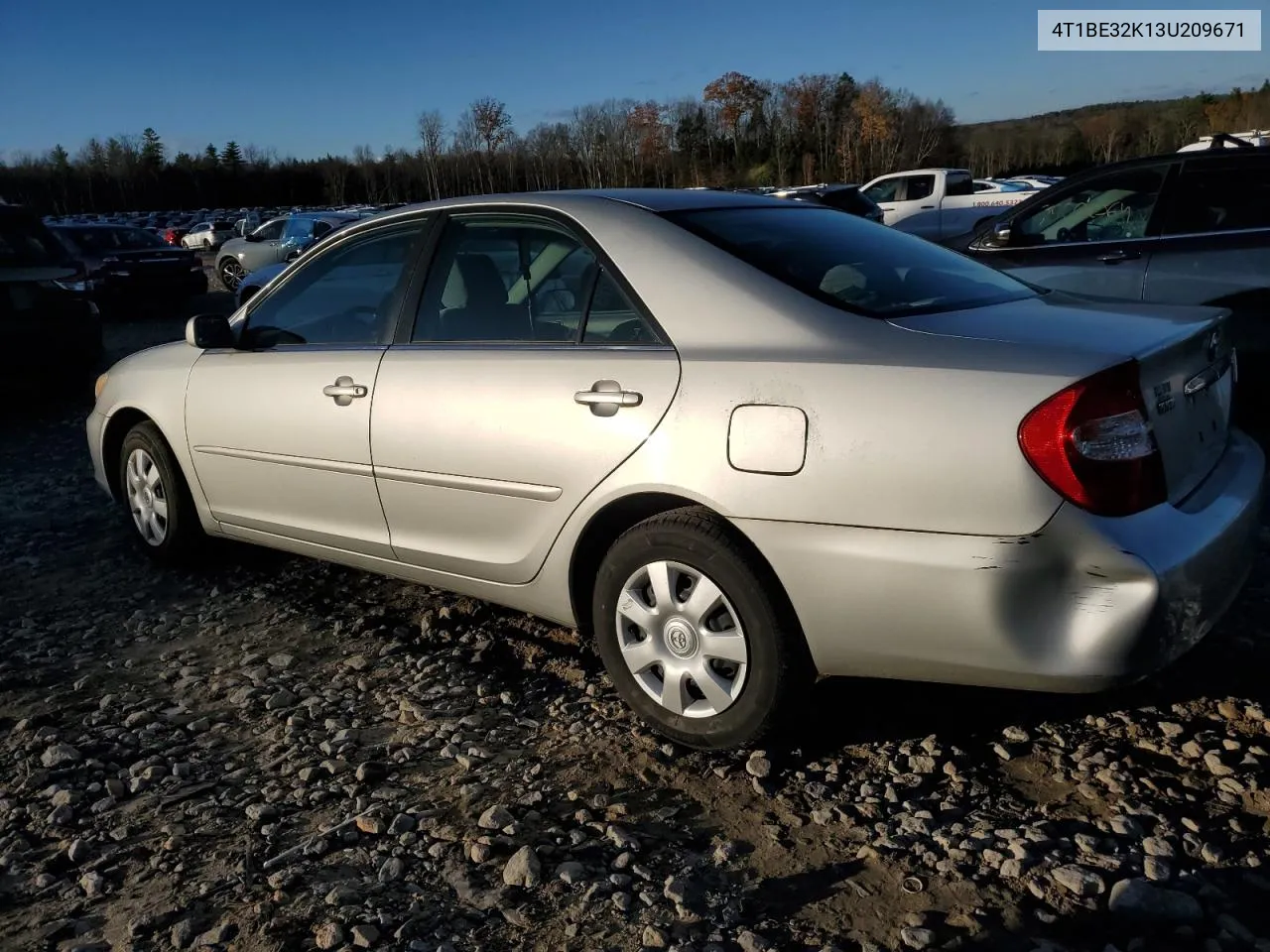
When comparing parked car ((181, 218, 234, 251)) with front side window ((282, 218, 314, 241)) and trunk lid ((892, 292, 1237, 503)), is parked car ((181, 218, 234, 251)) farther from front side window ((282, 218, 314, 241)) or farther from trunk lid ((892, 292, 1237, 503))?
trunk lid ((892, 292, 1237, 503))

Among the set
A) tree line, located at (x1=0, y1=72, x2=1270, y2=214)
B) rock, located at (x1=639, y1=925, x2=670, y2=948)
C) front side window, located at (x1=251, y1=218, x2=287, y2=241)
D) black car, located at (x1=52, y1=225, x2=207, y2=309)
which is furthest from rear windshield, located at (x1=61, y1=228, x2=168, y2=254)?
tree line, located at (x1=0, y1=72, x2=1270, y2=214)

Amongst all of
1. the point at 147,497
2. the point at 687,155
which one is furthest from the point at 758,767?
the point at 687,155

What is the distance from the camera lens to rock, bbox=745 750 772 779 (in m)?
2.80

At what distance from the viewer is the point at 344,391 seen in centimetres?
371

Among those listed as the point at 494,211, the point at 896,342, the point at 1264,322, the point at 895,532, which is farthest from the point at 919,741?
the point at 1264,322

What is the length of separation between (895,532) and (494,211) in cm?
192

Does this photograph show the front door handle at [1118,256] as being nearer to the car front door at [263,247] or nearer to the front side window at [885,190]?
the front side window at [885,190]

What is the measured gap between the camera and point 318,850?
8.32 feet

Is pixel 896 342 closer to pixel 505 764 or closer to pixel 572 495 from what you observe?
pixel 572 495

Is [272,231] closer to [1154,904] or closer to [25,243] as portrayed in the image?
[25,243]

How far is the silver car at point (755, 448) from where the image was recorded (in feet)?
7.66

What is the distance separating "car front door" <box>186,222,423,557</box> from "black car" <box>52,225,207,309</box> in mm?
13785

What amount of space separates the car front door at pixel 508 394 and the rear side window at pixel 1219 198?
13.9 feet

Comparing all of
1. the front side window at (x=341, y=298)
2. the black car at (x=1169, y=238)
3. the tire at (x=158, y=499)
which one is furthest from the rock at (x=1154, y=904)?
the tire at (x=158, y=499)
